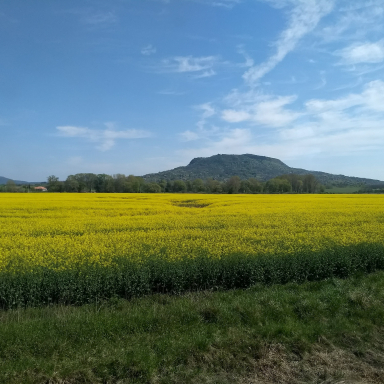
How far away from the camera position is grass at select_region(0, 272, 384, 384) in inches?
171

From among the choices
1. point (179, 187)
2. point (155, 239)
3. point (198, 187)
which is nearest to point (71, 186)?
point (179, 187)

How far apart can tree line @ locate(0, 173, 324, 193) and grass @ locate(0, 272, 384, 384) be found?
237ft

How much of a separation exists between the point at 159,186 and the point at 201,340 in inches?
3067

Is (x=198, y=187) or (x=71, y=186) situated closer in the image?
(x=71, y=186)

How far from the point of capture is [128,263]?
805cm

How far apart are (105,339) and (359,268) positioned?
29.0ft

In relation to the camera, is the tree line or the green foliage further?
the tree line

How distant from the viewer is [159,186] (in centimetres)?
8231

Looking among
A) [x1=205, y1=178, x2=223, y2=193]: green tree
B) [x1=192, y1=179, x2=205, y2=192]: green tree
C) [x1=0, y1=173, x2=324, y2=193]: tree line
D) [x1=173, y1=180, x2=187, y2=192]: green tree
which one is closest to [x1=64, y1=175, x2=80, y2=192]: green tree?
[x1=0, y1=173, x2=324, y2=193]: tree line

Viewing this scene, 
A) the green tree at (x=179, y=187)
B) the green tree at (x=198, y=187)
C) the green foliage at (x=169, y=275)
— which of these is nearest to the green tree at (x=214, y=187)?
the green tree at (x=198, y=187)

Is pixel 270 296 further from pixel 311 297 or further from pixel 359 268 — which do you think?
pixel 359 268

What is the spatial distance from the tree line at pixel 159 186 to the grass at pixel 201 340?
72278 mm

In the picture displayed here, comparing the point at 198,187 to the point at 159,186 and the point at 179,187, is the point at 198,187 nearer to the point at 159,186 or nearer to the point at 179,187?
the point at 179,187

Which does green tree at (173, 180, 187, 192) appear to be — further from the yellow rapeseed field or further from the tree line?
A: the yellow rapeseed field
